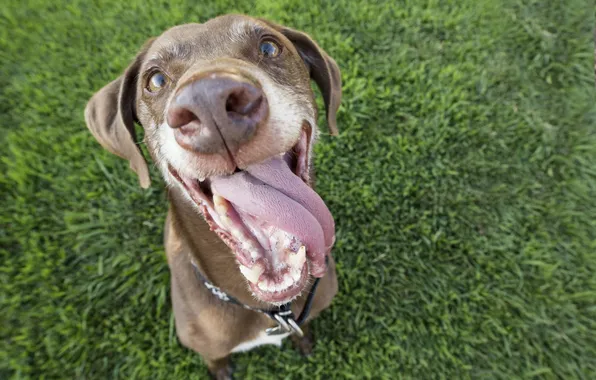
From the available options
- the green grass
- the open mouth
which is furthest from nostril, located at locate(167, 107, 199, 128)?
the green grass

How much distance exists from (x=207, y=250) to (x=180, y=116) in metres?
0.95

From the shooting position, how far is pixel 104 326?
3.08 m

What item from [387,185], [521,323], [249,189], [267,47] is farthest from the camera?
[387,185]

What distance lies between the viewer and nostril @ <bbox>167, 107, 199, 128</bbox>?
126 cm

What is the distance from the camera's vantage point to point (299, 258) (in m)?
1.59

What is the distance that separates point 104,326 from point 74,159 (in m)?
Result: 1.53

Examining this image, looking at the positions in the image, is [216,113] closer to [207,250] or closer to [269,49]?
[269,49]

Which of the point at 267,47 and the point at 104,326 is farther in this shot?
the point at 104,326

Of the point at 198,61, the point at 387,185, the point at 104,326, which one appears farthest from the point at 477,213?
the point at 104,326

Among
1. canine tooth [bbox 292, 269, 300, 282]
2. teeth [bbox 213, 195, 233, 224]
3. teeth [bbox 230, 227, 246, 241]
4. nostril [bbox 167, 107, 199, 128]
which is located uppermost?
nostril [bbox 167, 107, 199, 128]

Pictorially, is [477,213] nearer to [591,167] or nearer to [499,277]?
[499,277]

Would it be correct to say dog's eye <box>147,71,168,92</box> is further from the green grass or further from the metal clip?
the green grass

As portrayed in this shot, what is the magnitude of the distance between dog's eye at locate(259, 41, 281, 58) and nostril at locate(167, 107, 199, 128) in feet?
2.45

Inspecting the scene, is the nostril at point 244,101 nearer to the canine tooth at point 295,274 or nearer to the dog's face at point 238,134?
the dog's face at point 238,134
